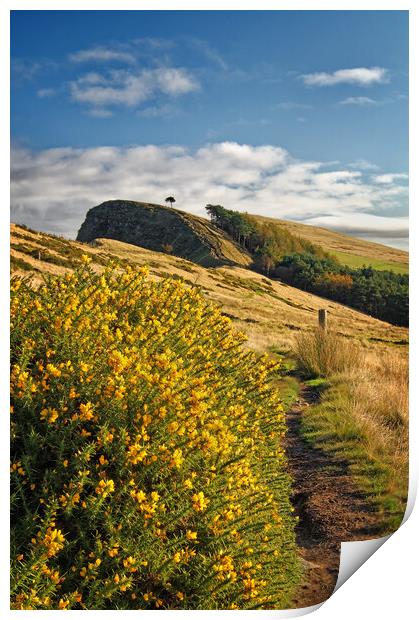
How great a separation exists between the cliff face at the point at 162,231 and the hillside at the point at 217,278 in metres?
0.07

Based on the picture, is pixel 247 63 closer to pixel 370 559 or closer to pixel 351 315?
pixel 351 315

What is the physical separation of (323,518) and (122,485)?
5.08ft

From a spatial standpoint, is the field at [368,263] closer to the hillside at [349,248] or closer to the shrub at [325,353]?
the hillside at [349,248]

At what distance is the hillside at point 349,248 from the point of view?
329cm

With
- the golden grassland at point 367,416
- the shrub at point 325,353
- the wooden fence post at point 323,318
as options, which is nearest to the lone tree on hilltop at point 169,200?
the wooden fence post at point 323,318

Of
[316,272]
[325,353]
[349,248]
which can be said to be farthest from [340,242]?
[325,353]

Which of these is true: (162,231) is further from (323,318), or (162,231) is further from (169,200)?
(323,318)

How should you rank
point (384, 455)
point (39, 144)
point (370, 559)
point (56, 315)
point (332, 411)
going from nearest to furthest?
point (39, 144)
point (56, 315)
point (370, 559)
point (384, 455)
point (332, 411)

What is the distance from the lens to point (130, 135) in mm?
2652

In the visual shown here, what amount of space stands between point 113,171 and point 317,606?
7.57ft

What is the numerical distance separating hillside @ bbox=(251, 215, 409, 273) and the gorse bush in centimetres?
115

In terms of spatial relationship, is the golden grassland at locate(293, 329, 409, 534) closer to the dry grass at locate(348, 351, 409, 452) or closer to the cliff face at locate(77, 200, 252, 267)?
the dry grass at locate(348, 351, 409, 452)

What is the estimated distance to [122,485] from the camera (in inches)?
85.0
